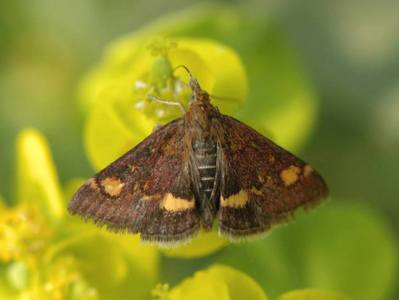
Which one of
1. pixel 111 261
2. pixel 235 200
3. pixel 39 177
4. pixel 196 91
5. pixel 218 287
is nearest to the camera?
pixel 218 287

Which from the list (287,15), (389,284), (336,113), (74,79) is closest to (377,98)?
(336,113)

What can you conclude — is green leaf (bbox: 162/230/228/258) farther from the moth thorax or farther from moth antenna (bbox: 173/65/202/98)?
moth antenna (bbox: 173/65/202/98)

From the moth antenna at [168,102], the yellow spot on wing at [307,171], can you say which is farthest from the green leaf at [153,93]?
the yellow spot on wing at [307,171]

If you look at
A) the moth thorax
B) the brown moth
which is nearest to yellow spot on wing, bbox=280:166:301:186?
the brown moth

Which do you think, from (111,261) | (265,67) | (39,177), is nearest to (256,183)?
(111,261)

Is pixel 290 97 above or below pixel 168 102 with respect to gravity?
above

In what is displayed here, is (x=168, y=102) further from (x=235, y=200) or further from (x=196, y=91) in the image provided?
(x=235, y=200)
